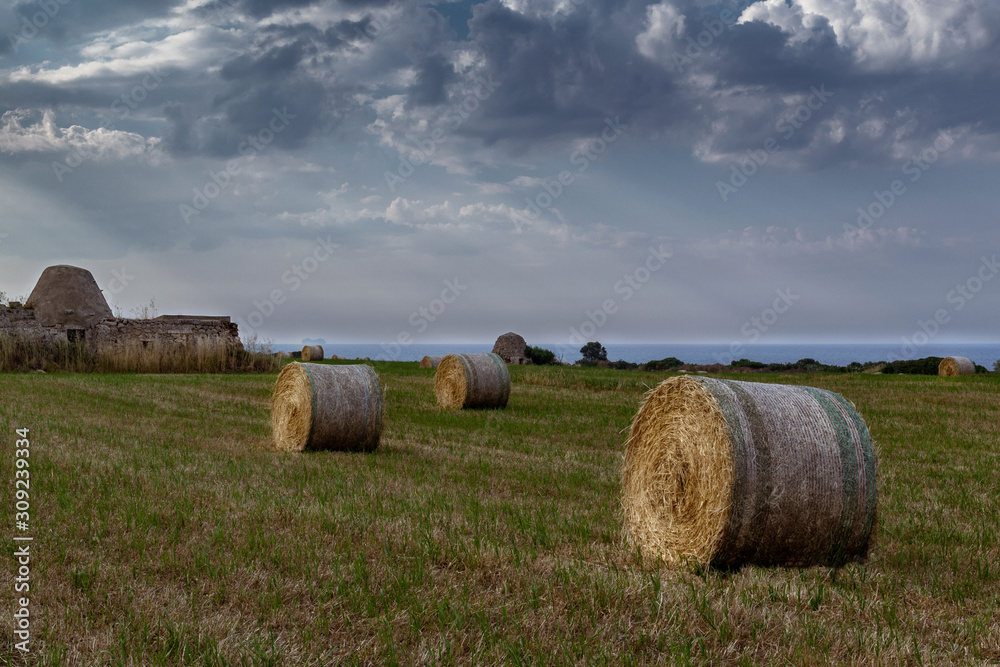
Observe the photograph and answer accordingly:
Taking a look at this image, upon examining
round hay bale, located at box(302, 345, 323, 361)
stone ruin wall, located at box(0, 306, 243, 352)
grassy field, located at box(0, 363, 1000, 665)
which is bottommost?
grassy field, located at box(0, 363, 1000, 665)

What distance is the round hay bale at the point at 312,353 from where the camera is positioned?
136ft

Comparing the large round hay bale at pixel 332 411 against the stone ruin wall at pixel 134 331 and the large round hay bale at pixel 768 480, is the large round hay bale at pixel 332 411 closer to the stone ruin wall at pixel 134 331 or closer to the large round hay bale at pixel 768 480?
the large round hay bale at pixel 768 480

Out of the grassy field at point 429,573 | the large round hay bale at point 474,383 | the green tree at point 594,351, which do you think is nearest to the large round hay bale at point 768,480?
the grassy field at point 429,573

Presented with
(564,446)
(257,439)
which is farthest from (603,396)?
(257,439)

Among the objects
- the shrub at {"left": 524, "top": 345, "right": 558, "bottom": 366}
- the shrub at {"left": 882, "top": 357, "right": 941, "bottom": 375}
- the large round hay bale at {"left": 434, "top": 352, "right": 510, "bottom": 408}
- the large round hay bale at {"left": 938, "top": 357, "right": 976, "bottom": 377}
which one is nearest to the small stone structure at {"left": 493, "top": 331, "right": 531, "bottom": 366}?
the shrub at {"left": 524, "top": 345, "right": 558, "bottom": 366}

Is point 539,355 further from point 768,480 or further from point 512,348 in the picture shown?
point 768,480

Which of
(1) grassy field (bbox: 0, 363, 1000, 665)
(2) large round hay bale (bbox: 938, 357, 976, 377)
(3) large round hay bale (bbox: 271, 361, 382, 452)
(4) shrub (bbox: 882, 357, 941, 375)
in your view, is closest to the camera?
(1) grassy field (bbox: 0, 363, 1000, 665)

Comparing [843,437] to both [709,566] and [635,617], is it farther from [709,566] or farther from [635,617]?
[635,617]

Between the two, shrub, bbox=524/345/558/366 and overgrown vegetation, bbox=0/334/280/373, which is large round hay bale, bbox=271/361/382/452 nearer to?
overgrown vegetation, bbox=0/334/280/373

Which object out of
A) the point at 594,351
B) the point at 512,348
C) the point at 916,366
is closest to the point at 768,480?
the point at 916,366

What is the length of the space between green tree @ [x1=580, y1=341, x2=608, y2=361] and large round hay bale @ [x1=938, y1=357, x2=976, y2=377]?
2435 centimetres

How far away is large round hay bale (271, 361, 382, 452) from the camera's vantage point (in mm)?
9867

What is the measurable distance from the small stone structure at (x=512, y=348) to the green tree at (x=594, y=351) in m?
11.9

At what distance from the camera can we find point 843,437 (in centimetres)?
500
